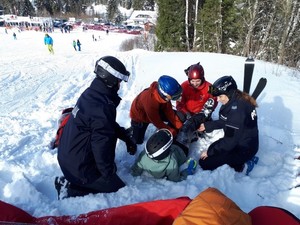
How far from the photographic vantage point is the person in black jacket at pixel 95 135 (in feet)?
9.09

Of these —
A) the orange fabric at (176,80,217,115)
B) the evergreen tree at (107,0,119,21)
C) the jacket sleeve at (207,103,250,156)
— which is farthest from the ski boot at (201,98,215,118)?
the evergreen tree at (107,0,119,21)

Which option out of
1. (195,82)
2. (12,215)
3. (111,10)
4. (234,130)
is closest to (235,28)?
(195,82)

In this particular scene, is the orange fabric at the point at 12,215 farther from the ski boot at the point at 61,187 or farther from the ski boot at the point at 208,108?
the ski boot at the point at 208,108

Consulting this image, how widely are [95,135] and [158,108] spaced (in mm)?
1522

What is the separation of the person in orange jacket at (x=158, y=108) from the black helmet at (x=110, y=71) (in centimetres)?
106

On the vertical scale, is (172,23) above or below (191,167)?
above

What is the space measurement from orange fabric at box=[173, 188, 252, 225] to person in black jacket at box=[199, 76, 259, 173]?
6.48ft

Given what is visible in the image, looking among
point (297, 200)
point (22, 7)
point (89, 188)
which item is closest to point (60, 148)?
point (89, 188)

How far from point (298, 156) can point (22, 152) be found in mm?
4394

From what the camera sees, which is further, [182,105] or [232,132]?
[182,105]

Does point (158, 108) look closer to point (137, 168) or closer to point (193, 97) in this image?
point (137, 168)

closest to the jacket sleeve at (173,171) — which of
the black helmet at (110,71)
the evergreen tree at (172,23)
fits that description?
the black helmet at (110,71)

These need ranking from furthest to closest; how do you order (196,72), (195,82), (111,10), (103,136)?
(111,10)
(195,82)
(196,72)
(103,136)

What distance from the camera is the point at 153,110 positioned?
404 cm
